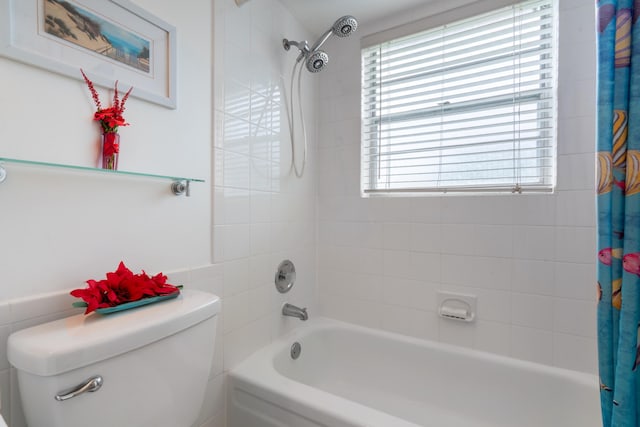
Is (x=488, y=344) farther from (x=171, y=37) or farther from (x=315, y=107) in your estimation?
(x=171, y=37)

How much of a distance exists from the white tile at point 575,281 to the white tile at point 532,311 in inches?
2.7

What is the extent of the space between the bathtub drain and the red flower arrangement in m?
0.90

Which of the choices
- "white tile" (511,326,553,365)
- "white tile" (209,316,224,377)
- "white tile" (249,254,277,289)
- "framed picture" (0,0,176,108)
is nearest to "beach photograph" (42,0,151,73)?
"framed picture" (0,0,176,108)

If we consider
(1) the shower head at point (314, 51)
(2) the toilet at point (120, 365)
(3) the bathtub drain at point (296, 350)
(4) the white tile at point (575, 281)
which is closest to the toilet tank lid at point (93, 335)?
(2) the toilet at point (120, 365)

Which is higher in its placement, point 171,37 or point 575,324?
point 171,37

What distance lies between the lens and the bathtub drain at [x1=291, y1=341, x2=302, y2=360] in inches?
61.8

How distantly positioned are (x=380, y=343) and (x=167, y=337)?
4.12 ft

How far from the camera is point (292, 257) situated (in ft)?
5.67

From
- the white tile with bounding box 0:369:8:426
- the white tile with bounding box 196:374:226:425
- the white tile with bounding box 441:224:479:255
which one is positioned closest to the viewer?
the white tile with bounding box 0:369:8:426

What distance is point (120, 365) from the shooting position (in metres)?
0.67

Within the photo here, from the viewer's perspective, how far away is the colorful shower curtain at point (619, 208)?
76 centimetres

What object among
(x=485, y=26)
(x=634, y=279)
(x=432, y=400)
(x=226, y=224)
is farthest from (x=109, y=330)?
(x=485, y=26)

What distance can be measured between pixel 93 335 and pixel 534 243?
1.66 m

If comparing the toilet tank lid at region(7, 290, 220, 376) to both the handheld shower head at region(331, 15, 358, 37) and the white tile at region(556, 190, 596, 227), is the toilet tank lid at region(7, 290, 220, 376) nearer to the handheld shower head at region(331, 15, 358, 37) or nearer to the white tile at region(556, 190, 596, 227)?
the handheld shower head at region(331, 15, 358, 37)
